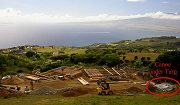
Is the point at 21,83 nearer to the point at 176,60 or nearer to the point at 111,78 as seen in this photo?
the point at 111,78

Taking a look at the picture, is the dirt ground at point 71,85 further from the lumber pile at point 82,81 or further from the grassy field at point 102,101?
the grassy field at point 102,101

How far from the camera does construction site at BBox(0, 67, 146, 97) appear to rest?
2830 centimetres

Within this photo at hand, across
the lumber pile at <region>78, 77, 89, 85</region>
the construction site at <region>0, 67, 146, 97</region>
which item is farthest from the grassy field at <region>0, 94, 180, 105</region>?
the lumber pile at <region>78, 77, 89, 85</region>

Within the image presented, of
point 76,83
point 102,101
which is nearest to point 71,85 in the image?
point 76,83

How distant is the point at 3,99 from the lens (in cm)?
2434

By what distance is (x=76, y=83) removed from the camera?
3697cm

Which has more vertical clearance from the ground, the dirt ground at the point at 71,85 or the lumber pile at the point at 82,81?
the dirt ground at the point at 71,85

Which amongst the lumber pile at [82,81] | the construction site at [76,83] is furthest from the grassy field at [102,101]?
the lumber pile at [82,81]

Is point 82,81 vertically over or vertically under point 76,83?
over

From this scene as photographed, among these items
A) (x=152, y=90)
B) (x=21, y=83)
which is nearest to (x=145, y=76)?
(x=152, y=90)

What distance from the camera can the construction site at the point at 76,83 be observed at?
28297 millimetres

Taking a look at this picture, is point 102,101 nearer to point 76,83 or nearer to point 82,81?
point 76,83

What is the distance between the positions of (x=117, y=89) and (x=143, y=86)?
3.76 metres

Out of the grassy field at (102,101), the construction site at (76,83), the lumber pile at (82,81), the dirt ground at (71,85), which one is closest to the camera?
the grassy field at (102,101)
